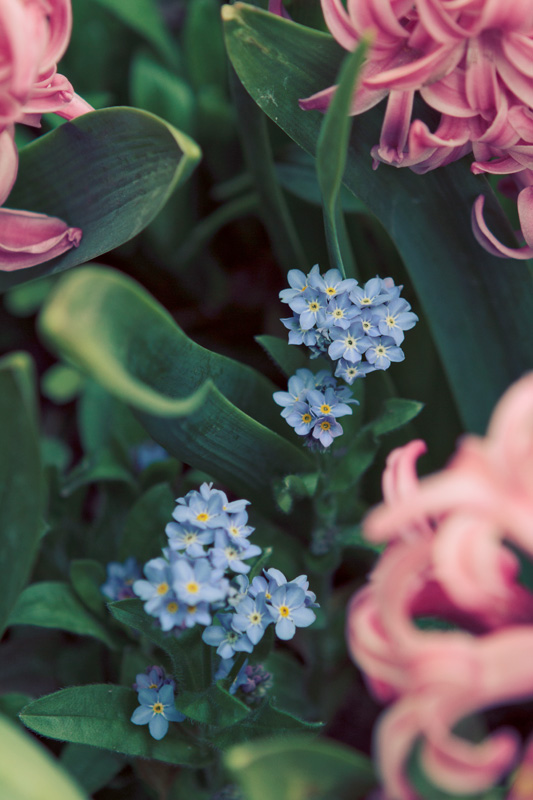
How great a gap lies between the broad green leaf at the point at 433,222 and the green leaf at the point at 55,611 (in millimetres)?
434

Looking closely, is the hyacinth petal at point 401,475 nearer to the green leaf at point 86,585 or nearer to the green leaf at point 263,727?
the green leaf at point 263,727

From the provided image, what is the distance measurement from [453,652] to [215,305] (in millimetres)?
874

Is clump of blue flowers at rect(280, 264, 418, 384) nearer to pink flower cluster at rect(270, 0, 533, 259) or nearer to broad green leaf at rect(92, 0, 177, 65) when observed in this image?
pink flower cluster at rect(270, 0, 533, 259)

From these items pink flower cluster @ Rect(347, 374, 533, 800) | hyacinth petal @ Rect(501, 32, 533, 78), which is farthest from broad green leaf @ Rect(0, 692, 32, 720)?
hyacinth petal @ Rect(501, 32, 533, 78)

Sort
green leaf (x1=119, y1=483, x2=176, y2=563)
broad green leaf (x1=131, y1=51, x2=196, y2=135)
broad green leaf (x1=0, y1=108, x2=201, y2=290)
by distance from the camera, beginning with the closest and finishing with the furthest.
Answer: broad green leaf (x1=0, y1=108, x2=201, y2=290)
green leaf (x1=119, y1=483, x2=176, y2=563)
broad green leaf (x1=131, y1=51, x2=196, y2=135)

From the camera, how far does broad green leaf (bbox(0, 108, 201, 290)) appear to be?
1.89ft

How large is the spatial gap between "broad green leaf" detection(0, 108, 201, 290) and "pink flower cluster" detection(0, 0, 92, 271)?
0.02 meters

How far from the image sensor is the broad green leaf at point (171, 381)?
0.37 meters

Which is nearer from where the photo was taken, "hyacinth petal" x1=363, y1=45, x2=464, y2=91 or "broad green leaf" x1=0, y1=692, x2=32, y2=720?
"hyacinth petal" x1=363, y1=45, x2=464, y2=91

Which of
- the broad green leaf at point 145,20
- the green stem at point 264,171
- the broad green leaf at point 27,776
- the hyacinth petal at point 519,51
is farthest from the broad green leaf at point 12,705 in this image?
the broad green leaf at point 145,20

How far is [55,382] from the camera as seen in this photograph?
1.02 metres

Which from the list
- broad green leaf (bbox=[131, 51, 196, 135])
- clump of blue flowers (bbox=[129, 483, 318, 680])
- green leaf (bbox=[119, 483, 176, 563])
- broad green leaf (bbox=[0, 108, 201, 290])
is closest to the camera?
clump of blue flowers (bbox=[129, 483, 318, 680])

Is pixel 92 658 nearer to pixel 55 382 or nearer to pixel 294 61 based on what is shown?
pixel 55 382

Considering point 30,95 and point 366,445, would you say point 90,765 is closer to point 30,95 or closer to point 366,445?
point 366,445
